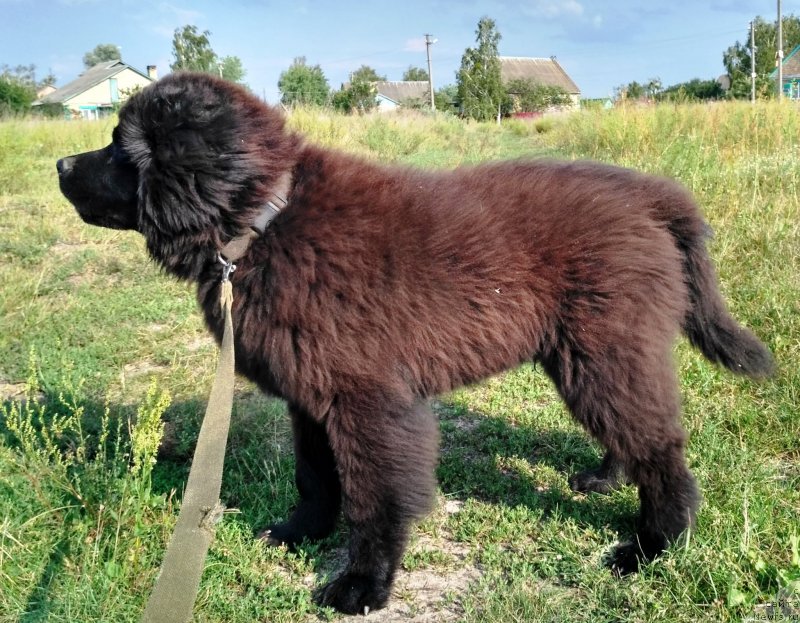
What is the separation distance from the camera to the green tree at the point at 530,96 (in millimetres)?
40500

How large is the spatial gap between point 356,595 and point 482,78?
34.8 meters


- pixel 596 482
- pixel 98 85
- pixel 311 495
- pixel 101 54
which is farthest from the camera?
pixel 101 54

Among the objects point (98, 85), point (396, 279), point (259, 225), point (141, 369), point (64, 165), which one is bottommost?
point (141, 369)

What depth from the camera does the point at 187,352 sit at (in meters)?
4.60

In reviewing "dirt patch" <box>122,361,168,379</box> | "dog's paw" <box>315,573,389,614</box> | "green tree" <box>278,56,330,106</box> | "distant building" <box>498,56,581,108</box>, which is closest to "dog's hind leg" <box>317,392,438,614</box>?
"dog's paw" <box>315,573,389,614</box>

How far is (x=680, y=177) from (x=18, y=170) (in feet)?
32.1

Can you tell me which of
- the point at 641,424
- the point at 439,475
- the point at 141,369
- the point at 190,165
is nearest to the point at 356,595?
the point at 439,475

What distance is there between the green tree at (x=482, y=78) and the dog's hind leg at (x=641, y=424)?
2756 cm

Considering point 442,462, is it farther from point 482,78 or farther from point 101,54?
point 101,54

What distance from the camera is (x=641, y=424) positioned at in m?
2.40

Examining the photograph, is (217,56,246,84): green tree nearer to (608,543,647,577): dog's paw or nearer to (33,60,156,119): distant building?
(608,543,647,577): dog's paw

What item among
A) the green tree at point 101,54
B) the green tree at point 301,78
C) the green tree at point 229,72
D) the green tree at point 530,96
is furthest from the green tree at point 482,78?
the green tree at point 101,54

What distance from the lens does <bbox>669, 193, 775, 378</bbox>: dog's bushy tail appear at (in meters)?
2.56

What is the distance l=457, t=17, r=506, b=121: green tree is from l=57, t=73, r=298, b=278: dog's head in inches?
1087
